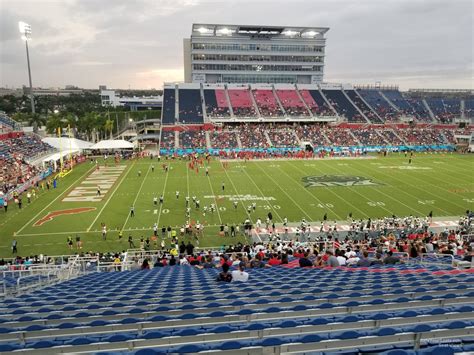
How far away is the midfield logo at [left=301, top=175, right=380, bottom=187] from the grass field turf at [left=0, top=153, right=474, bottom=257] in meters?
0.19

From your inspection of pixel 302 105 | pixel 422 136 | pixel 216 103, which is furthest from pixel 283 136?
pixel 422 136

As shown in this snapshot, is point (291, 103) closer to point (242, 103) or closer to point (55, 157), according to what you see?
point (242, 103)

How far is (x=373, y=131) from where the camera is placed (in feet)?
214

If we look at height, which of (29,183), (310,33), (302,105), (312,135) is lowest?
(29,183)

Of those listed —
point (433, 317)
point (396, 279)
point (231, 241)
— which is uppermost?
point (433, 317)

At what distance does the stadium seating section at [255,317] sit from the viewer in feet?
14.6

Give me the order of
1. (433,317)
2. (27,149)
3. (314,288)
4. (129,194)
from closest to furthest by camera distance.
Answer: (433,317), (314,288), (129,194), (27,149)

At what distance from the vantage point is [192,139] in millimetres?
59031

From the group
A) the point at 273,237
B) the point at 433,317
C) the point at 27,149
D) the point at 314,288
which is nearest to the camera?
the point at 433,317

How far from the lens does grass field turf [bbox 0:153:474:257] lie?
24.3 metres

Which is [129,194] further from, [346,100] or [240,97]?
[346,100]

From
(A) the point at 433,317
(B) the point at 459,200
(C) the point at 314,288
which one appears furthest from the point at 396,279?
(B) the point at 459,200

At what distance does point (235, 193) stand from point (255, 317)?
27080mm

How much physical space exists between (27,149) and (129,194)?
19678mm
